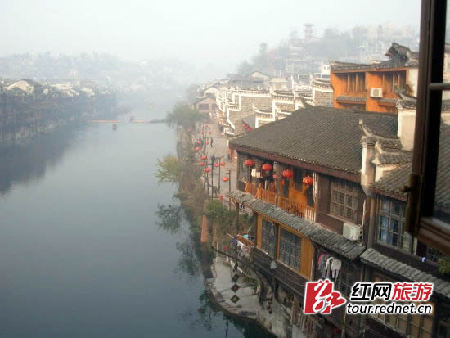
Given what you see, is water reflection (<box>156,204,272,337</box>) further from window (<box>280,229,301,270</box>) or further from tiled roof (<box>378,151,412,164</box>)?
tiled roof (<box>378,151,412,164</box>)

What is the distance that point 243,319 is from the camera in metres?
13.0

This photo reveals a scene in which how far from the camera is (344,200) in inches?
351

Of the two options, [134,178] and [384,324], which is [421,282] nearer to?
[384,324]

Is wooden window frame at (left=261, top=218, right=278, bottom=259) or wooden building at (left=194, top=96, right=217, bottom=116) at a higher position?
wooden building at (left=194, top=96, right=217, bottom=116)

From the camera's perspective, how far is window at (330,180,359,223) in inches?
340

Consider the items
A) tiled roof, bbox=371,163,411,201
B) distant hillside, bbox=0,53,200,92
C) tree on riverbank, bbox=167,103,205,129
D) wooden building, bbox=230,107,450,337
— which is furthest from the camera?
distant hillside, bbox=0,53,200,92

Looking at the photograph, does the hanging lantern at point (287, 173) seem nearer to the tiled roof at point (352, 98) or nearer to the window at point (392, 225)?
the window at point (392, 225)

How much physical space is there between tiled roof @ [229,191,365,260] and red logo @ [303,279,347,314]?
2.63 ft

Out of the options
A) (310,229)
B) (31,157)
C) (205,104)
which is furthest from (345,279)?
(205,104)

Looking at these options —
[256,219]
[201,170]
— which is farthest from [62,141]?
[256,219]

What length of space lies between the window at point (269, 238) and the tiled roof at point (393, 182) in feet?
12.2

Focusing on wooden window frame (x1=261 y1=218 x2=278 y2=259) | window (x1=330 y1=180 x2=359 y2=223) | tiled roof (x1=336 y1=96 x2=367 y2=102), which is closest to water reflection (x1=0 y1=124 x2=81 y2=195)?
tiled roof (x1=336 y1=96 x2=367 y2=102)

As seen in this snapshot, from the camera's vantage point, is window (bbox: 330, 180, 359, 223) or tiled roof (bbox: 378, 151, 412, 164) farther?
window (bbox: 330, 180, 359, 223)

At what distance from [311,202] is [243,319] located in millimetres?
4607
